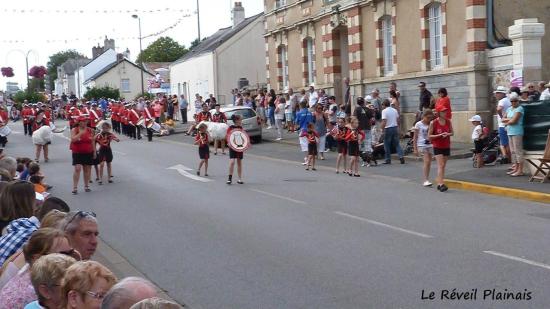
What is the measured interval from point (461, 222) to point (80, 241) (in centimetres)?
692

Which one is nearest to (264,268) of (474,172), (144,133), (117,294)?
(117,294)

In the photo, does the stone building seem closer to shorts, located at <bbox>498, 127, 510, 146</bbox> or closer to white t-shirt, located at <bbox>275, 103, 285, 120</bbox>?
white t-shirt, located at <bbox>275, 103, 285, 120</bbox>

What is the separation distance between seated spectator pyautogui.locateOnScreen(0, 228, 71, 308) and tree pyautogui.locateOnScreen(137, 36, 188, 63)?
380 feet

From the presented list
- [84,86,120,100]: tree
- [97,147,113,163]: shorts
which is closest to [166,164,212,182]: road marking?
[97,147,113,163]: shorts

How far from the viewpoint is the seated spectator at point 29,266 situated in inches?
186

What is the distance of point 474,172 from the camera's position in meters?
16.6

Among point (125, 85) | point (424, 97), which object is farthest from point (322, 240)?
point (125, 85)

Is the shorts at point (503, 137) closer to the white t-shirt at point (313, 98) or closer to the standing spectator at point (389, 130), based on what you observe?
the standing spectator at point (389, 130)

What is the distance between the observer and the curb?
13156 mm

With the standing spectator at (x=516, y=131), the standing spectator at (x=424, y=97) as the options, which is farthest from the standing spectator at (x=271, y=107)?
the standing spectator at (x=516, y=131)

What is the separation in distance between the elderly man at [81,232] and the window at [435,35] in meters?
20.1

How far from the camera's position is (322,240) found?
10148 mm

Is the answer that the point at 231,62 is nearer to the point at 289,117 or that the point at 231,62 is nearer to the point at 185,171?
the point at 289,117

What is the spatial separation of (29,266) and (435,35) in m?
21.5
